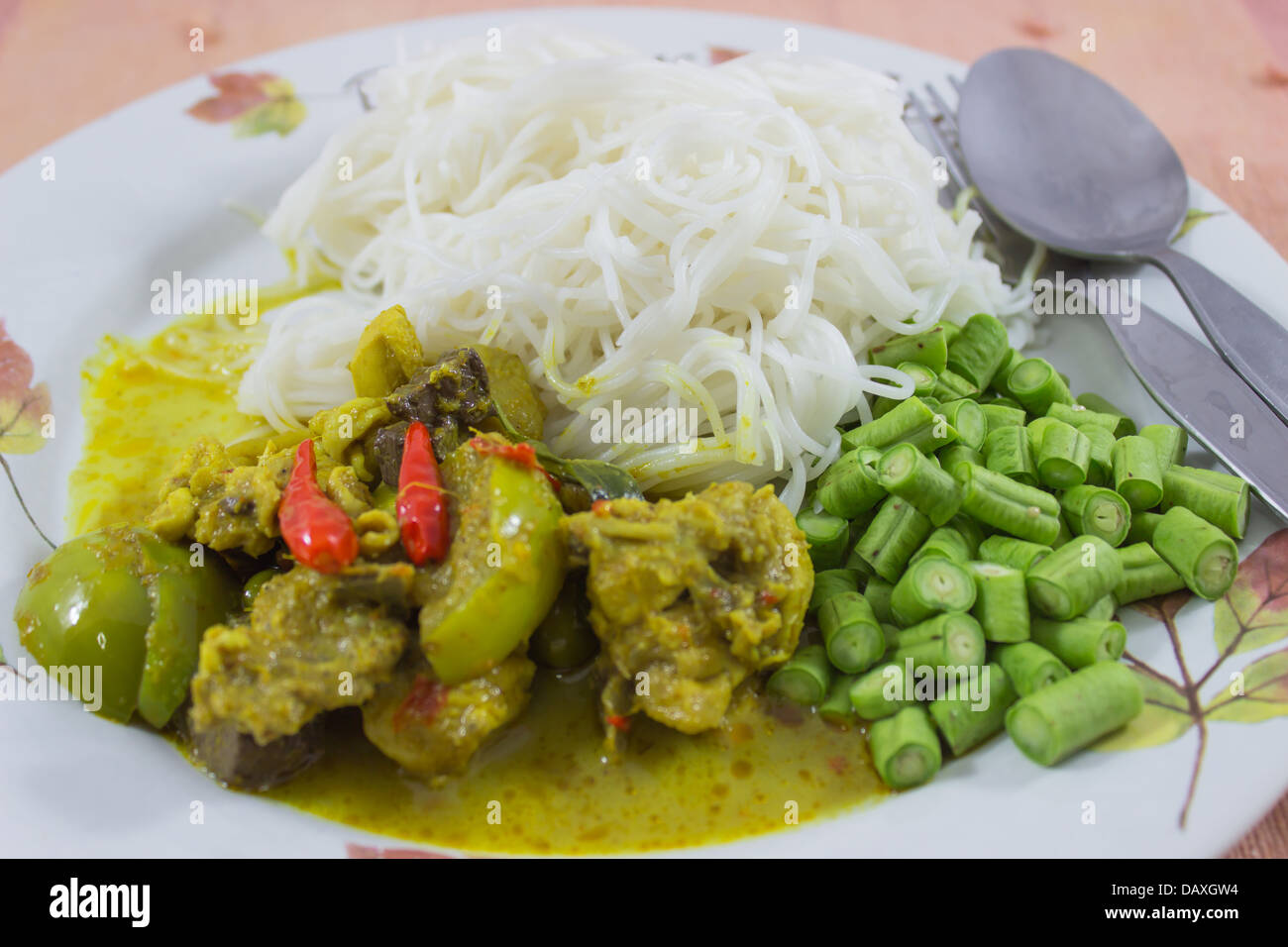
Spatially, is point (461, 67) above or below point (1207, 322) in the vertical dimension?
above

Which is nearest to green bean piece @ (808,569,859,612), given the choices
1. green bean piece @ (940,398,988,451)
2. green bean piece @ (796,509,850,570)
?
green bean piece @ (796,509,850,570)

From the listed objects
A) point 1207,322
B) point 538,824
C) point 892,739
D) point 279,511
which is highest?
point 1207,322

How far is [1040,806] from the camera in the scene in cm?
276

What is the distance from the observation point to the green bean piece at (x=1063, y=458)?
3506mm

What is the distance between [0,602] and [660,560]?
2349mm

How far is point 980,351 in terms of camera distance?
4074 millimetres

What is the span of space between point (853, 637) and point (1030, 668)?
55 cm

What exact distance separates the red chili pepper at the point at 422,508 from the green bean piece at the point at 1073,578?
1.91 metres

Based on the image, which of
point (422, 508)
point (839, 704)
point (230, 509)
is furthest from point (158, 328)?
point (839, 704)

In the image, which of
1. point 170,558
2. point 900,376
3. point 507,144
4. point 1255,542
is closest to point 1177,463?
point 1255,542

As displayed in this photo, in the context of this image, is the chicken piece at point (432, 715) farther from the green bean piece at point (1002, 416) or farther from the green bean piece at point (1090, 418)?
the green bean piece at point (1090, 418)

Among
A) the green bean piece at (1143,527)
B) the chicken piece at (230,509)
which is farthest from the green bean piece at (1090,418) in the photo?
the chicken piece at (230,509)

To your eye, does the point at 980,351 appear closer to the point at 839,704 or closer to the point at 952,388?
the point at 952,388

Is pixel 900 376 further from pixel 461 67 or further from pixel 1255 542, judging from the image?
pixel 461 67
